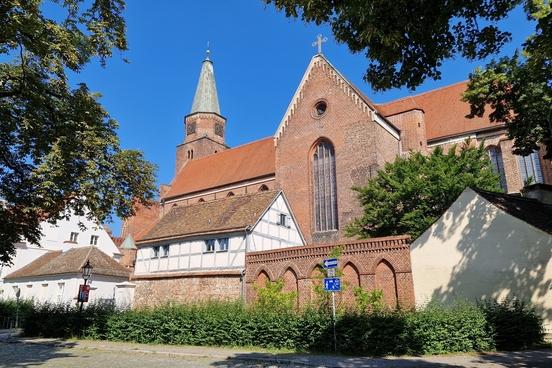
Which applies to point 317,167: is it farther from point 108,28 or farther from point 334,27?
point 334,27

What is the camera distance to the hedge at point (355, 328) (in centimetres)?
1345

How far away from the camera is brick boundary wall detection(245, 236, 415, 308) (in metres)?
19.6

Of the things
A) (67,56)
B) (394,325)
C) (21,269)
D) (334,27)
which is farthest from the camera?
(21,269)

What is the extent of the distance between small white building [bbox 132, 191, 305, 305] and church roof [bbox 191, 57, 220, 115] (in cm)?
3427

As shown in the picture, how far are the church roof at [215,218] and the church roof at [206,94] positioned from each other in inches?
1321

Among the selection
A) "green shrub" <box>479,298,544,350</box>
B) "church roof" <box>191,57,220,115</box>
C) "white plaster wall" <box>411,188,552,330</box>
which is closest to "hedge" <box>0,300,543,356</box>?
"green shrub" <box>479,298,544,350</box>

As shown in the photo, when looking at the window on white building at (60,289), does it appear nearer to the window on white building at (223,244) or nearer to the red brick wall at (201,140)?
the window on white building at (223,244)

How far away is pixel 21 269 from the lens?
38.5 metres

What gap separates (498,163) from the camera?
31188mm

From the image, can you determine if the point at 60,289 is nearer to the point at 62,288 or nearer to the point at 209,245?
the point at 62,288

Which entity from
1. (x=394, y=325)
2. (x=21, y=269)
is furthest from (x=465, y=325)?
(x=21, y=269)

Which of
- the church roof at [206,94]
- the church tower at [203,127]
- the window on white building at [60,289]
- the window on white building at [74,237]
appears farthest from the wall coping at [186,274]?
the church roof at [206,94]

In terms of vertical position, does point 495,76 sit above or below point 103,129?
above

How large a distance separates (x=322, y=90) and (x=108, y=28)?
22732 millimetres
